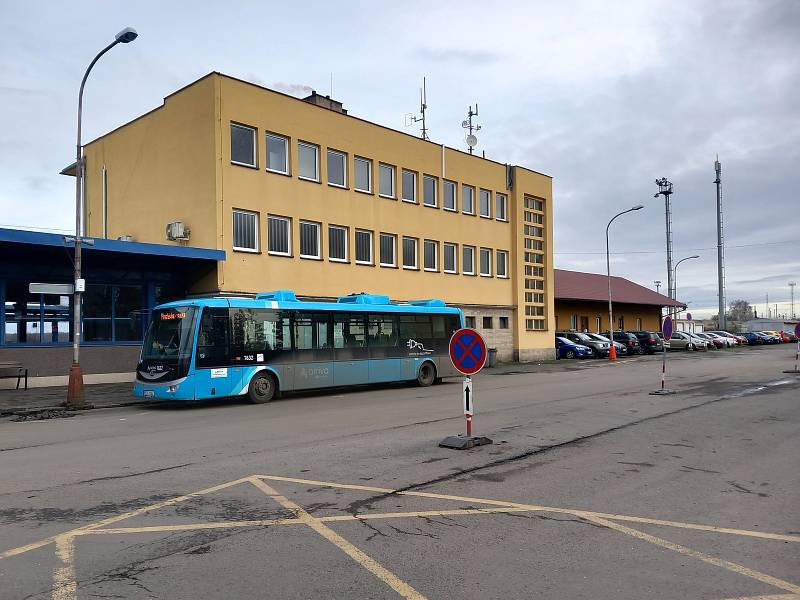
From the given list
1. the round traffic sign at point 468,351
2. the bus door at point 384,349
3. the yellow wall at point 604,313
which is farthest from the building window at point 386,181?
the yellow wall at point 604,313

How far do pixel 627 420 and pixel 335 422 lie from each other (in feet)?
18.4

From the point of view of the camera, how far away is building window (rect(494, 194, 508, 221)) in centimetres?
3856

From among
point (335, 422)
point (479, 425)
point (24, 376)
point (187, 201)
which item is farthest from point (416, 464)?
point (187, 201)

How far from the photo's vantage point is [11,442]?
36.7 feet

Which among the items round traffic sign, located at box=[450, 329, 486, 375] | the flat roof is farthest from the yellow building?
round traffic sign, located at box=[450, 329, 486, 375]

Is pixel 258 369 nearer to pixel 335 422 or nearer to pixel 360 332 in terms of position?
pixel 360 332

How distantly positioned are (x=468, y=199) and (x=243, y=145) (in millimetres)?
14882

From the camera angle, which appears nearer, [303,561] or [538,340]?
[303,561]

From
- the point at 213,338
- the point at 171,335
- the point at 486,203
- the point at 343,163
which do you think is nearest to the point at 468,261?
the point at 486,203

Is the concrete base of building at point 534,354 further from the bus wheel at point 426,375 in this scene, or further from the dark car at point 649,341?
the bus wheel at point 426,375

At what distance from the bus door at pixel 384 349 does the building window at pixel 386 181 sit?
1137 cm

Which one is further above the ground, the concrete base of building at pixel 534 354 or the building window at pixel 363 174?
the building window at pixel 363 174

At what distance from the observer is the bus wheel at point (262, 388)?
691 inches

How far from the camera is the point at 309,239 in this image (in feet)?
91.6
